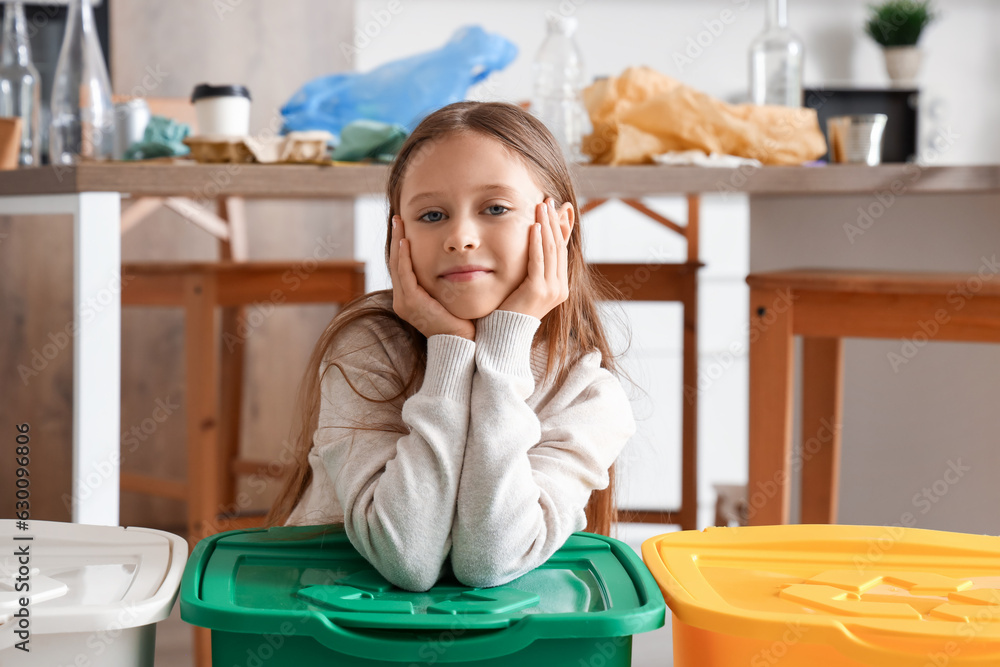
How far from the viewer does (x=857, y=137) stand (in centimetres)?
138

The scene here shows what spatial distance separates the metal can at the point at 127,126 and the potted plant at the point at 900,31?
9.45 feet

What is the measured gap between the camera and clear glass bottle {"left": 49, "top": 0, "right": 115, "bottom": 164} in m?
1.35

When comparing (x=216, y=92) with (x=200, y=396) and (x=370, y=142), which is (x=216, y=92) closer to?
(x=370, y=142)

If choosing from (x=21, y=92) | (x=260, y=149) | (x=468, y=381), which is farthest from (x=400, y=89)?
(x=468, y=381)

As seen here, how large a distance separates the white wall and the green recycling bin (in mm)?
2396

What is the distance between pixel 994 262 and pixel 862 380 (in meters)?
0.31

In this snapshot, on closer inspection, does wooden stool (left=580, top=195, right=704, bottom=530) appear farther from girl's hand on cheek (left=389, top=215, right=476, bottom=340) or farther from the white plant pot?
the white plant pot

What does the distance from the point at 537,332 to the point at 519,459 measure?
0.77ft

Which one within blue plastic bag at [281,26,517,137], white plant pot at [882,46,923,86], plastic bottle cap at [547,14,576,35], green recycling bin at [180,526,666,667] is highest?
white plant pot at [882,46,923,86]

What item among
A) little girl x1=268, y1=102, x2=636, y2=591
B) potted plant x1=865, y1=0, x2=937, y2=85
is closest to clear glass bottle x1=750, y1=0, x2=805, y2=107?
little girl x1=268, y1=102, x2=636, y2=591

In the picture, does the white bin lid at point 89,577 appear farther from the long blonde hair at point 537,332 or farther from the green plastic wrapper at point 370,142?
the green plastic wrapper at point 370,142

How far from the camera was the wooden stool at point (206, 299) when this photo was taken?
1.68 metres

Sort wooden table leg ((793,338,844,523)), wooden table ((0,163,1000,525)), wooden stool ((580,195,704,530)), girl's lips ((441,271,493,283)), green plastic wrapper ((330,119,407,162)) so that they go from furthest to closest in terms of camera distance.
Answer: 1. wooden stool ((580,195,704,530))
2. wooden table leg ((793,338,844,523))
3. green plastic wrapper ((330,119,407,162))
4. wooden table ((0,163,1000,525))
5. girl's lips ((441,271,493,283))

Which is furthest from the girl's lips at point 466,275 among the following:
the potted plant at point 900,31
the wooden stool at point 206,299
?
the potted plant at point 900,31
